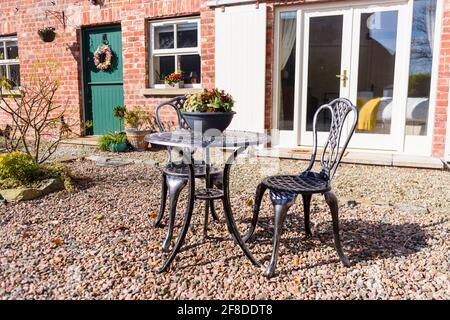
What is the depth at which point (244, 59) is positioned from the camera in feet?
19.5

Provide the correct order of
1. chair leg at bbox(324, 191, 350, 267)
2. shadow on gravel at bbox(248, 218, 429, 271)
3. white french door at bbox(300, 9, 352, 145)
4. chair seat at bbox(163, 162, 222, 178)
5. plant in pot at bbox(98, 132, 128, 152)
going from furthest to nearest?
plant in pot at bbox(98, 132, 128, 152) → white french door at bbox(300, 9, 352, 145) → chair seat at bbox(163, 162, 222, 178) → shadow on gravel at bbox(248, 218, 429, 271) → chair leg at bbox(324, 191, 350, 267)

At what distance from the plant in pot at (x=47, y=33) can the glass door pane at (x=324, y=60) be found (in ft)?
15.1

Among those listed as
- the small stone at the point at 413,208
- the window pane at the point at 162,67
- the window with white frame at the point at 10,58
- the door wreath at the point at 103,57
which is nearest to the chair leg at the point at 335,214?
the small stone at the point at 413,208

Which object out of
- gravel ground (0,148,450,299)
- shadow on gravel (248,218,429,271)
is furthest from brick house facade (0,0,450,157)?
shadow on gravel (248,218,429,271)

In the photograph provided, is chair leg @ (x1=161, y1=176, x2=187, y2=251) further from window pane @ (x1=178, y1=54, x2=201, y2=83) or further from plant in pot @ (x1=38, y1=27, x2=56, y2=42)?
plant in pot @ (x1=38, y1=27, x2=56, y2=42)

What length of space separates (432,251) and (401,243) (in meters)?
0.20

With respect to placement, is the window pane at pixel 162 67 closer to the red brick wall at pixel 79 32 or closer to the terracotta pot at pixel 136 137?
the red brick wall at pixel 79 32

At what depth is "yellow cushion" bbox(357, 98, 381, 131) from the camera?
553 centimetres

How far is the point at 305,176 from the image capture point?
273cm

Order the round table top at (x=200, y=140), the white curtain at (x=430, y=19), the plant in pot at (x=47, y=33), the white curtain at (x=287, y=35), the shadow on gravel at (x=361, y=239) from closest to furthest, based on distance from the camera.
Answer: the round table top at (x=200, y=140) < the shadow on gravel at (x=361, y=239) < the white curtain at (x=430, y=19) < the white curtain at (x=287, y=35) < the plant in pot at (x=47, y=33)

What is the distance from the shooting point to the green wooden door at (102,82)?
7.21 m

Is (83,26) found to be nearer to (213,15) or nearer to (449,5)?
(213,15)

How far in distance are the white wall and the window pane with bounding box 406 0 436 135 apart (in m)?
1.91

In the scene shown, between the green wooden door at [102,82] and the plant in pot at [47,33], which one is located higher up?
the plant in pot at [47,33]
